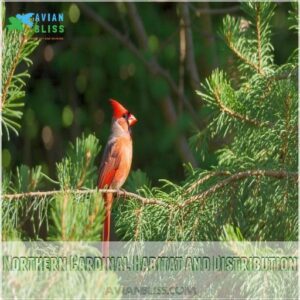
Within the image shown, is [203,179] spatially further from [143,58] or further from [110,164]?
[143,58]

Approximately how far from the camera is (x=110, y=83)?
150 inches

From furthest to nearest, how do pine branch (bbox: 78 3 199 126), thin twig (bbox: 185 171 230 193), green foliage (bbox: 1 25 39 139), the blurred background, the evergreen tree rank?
the blurred background
pine branch (bbox: 78 3 199 126)
thin twig (bbox: 185 171 230 193)
the evergreen tree
green foliage (bbox: 1 25 39 139)

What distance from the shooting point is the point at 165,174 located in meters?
3.61

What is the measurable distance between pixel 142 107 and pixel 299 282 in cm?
262

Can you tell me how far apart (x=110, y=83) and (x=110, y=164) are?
1.96m

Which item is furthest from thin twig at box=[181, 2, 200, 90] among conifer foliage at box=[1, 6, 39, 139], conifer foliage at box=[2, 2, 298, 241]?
conifer foliage at box=[1, 6, 39, 139]

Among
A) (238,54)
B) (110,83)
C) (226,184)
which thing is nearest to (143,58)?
(110,83)

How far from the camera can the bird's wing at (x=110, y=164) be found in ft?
6.17

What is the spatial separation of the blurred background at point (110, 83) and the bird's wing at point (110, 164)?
1.31m

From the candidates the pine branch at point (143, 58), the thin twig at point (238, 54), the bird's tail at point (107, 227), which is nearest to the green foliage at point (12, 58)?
the bird's tail at point (107, 227)

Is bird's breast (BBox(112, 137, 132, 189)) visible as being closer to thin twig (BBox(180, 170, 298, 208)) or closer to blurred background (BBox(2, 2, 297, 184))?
thin twig (BBox(180, 170, 298, 208))

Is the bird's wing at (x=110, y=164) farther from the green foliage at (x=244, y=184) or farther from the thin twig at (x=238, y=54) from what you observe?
the thin twig at (x=238, y=54)

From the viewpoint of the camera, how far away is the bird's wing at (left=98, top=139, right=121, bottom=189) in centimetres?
188

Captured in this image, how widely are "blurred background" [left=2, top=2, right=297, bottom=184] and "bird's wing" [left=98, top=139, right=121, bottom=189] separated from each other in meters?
1.31
